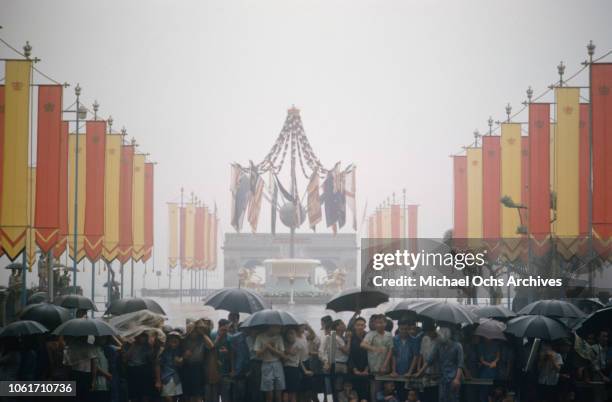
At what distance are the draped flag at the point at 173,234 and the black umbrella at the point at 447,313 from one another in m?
46.2

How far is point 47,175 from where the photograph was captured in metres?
27.5

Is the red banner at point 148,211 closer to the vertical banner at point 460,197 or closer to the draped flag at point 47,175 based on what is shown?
the vertical banner at point 460,197

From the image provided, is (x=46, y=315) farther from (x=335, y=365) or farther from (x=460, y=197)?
(x=460, y=197)

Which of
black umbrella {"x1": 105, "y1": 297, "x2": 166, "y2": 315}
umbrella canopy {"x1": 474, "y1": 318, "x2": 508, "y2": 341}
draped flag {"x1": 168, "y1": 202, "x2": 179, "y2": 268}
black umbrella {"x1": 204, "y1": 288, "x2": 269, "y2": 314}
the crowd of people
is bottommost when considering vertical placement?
the crowd of people

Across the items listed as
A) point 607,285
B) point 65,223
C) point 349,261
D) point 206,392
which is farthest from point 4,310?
point 349,261

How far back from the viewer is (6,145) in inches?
983

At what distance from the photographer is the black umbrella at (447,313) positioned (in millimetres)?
16125

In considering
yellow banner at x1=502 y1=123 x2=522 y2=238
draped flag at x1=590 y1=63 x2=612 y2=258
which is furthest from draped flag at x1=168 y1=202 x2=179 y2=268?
draped flag at x1=590 y1=63 x2=612 y2=258

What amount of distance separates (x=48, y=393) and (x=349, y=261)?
91886mm

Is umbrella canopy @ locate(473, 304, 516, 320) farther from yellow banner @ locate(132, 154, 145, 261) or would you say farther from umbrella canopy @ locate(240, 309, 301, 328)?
yellow banner @ locate(132, 154, 145, 261)

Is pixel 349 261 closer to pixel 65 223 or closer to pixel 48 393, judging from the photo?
pixel 65 223

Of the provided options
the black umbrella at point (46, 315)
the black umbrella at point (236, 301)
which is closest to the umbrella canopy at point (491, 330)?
the black umbrella at point (236, 301)

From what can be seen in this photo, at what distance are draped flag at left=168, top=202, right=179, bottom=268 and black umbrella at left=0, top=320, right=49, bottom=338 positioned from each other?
46.0 metres

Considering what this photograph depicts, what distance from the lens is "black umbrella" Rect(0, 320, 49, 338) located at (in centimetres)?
1547
